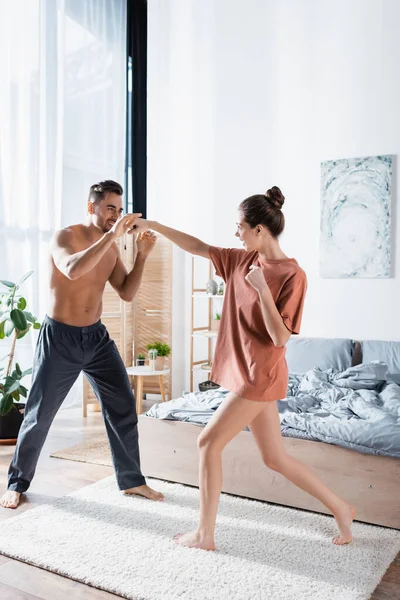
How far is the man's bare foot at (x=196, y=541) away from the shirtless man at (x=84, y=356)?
0.49 metres

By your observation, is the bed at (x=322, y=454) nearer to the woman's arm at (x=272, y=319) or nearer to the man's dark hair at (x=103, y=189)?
the woman's arm at (x=272, y=319)

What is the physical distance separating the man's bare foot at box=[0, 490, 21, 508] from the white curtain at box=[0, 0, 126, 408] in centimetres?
194

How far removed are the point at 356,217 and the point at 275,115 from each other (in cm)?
109

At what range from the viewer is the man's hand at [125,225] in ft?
7.65

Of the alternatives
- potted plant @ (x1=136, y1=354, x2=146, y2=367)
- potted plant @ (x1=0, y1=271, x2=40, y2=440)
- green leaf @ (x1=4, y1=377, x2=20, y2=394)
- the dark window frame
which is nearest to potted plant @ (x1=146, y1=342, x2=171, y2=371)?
potted plant @ (x1=136, y1=354, x2=146, y2=367)

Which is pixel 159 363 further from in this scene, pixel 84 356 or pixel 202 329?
pixel 84 356

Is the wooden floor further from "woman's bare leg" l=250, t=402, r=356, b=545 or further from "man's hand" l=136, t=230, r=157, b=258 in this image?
"man's hand" l=136, t=230, r=157, b=258

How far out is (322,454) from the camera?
2521 millimetres

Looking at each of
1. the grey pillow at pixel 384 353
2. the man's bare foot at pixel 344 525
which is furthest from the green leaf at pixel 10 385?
the grey pillow at pixel 384 353

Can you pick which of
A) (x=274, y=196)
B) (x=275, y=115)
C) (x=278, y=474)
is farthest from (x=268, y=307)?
(x=275, y=115)

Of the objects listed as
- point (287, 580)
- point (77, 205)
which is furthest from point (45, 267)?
point (287, 580)

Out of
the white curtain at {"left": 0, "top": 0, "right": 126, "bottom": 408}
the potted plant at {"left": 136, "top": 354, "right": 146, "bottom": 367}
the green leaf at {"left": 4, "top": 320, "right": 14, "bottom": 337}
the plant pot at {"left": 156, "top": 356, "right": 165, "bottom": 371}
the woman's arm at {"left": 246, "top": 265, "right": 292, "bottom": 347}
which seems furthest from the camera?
the potted plant at {"left": 136, "top": 354, "right": 146, "bottom": 367}

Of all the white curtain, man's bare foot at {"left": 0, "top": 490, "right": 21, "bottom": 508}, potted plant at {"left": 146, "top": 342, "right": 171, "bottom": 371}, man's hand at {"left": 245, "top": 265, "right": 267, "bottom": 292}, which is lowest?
man's bare foot at {"left": 0, "top": 490, "right": 21, "bottom": 508}

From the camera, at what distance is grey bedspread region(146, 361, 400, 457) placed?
2.45 m
